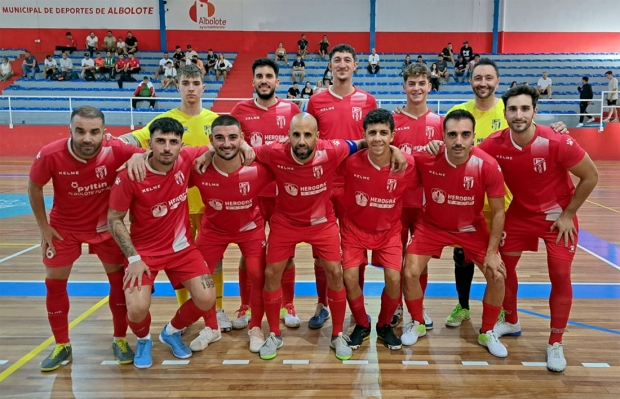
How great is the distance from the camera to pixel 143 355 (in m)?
3.99

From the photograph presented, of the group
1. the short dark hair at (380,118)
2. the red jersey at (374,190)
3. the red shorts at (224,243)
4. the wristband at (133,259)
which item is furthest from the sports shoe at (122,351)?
the short dark hair at (380,118)

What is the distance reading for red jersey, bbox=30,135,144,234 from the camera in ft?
12.6

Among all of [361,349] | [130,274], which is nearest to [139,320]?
[130,274]

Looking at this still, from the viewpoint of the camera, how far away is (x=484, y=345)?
168 inches

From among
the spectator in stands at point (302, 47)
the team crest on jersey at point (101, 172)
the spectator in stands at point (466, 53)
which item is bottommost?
the team crest on jersey at point (101, 172)

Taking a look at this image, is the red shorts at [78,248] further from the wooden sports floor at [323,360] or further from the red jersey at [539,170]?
the red jersey at [539,170]

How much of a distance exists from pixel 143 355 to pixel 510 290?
3.17 meters

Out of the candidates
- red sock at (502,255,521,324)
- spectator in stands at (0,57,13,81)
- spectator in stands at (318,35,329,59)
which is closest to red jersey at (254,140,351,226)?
red sock at (502,255,521,324)

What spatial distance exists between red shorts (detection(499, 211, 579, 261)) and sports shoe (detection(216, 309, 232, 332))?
253cm

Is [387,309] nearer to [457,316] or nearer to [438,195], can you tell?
[457,316]

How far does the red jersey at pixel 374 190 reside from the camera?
4.19 metres

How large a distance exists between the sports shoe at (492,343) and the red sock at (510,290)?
35cm

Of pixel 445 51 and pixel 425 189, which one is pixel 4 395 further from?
pixel 445 51

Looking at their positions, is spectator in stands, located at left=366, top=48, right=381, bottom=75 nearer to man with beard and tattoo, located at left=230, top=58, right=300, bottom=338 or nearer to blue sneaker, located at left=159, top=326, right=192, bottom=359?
man with beard and tattoo, located at left=230, top=58, right=300, bottom=338
